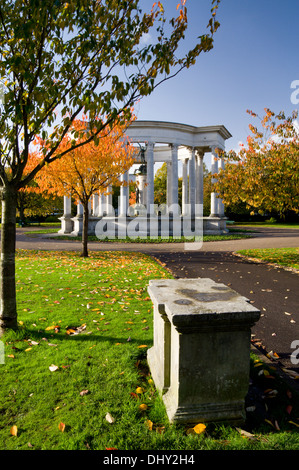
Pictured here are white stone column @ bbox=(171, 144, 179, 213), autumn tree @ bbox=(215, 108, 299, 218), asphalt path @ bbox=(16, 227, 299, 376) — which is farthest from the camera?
white stone column @ bbox=(171, 144, 179, 213)

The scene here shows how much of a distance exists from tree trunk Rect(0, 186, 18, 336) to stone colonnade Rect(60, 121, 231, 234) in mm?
23391

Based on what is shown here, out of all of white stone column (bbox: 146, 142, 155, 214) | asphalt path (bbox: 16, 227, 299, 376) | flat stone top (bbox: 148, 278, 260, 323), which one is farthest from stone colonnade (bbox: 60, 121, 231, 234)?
flat stone top (bbox: 148, 278, 260, 323)

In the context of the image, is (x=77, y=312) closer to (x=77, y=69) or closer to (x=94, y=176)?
(x=77, y=69)

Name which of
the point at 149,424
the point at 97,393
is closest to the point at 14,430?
the point at 97,393

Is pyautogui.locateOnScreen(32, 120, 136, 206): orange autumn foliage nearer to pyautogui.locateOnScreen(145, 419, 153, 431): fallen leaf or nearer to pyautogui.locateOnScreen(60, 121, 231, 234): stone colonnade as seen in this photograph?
pyautogui.locateOnScreen(145, 419, 153, 431): fallen leaf

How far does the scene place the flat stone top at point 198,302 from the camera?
2789 millimetres

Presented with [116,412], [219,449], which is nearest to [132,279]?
[116,412]

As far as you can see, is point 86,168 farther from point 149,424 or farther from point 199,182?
point 199,182

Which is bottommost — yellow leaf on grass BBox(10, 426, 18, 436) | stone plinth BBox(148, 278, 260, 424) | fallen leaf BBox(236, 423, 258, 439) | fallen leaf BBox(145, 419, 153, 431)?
fallen leaf BBox(236, 423, 258, 439)

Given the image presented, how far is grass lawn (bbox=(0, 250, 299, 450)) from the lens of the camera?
2.68 metres

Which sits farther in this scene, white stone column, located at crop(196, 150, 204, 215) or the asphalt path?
white stone column, located at crop(196, 150, 204, 215)

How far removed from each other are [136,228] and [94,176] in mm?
16083

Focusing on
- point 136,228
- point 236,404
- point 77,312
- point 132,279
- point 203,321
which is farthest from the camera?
point 136,228

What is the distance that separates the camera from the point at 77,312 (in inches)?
237
